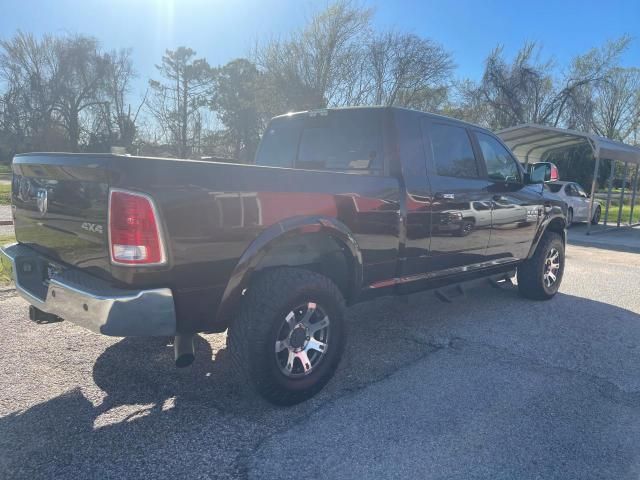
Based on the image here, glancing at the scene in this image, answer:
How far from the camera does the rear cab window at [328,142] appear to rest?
376 cm

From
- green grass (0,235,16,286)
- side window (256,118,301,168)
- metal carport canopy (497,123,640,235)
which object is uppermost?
metal carport canopy (497,123,640,235)

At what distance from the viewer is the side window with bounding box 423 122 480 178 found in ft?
13.3

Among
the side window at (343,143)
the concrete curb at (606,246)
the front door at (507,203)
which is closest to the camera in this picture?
the side window at (343,143)

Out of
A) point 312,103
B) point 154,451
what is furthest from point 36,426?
point 312,103

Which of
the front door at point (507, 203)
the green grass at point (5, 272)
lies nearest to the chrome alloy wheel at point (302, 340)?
the green grass at point (5, 272)

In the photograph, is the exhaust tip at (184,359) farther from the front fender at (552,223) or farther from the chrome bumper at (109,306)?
the front fender at (552,223)

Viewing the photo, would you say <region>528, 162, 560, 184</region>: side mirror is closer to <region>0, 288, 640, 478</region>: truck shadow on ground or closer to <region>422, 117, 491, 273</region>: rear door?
<region>422, 117, 491, 273</region>: rear door

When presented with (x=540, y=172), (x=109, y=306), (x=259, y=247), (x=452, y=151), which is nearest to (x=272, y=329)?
(x=259, y=247)

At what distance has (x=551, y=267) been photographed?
5.79 m

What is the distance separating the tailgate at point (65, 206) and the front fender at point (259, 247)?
677 mm

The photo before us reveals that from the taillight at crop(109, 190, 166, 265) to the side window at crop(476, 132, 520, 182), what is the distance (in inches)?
137

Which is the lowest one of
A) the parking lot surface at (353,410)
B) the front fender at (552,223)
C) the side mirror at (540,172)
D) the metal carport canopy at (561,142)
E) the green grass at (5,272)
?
the parking lot surface at (353,410)

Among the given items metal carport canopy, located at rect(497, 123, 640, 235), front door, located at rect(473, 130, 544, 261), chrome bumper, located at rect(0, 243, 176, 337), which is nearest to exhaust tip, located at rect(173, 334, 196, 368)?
chrome bumper, located at rect(0, 243, 176, 337)

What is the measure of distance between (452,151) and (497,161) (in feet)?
2.94
